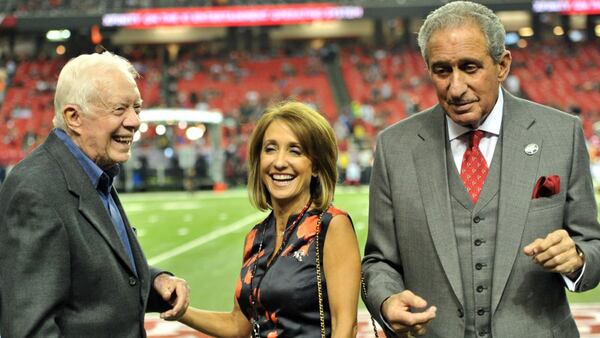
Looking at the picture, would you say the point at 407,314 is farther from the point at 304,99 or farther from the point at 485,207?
the point at 304,99

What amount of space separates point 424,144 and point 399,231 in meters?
0.34

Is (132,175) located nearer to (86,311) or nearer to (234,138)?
(234,138)

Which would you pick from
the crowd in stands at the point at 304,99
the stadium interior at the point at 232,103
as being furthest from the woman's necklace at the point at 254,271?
the crowd in stands at the point at 304,99

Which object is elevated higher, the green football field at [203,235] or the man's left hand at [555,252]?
the man's left hand at [555,252]

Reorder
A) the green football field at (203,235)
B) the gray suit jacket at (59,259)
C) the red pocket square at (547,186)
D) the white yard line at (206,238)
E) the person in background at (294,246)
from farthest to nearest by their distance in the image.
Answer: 1. the white yard line at (206,238)
2. the green football field at (203,235)
3. the person in background at (294,246)
4. the red pocket square at (547,186)
5. the gray suit jacket at (59,259)

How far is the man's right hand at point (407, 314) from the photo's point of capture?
2838 millimetres

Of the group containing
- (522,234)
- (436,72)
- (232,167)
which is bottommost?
(232,167)

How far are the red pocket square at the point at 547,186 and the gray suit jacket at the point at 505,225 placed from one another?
0.04 meters

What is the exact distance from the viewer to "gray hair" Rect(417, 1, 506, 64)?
10.1 ft

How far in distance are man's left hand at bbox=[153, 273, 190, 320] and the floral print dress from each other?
0.22 m

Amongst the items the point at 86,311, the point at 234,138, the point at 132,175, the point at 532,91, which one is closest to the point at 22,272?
the point at 86,311

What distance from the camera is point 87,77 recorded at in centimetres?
304

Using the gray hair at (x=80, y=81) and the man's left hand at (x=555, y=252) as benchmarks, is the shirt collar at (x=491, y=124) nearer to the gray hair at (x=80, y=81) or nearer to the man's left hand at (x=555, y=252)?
the man's left hand at (x=555, y=252)

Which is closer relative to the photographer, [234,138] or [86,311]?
[86,311]
